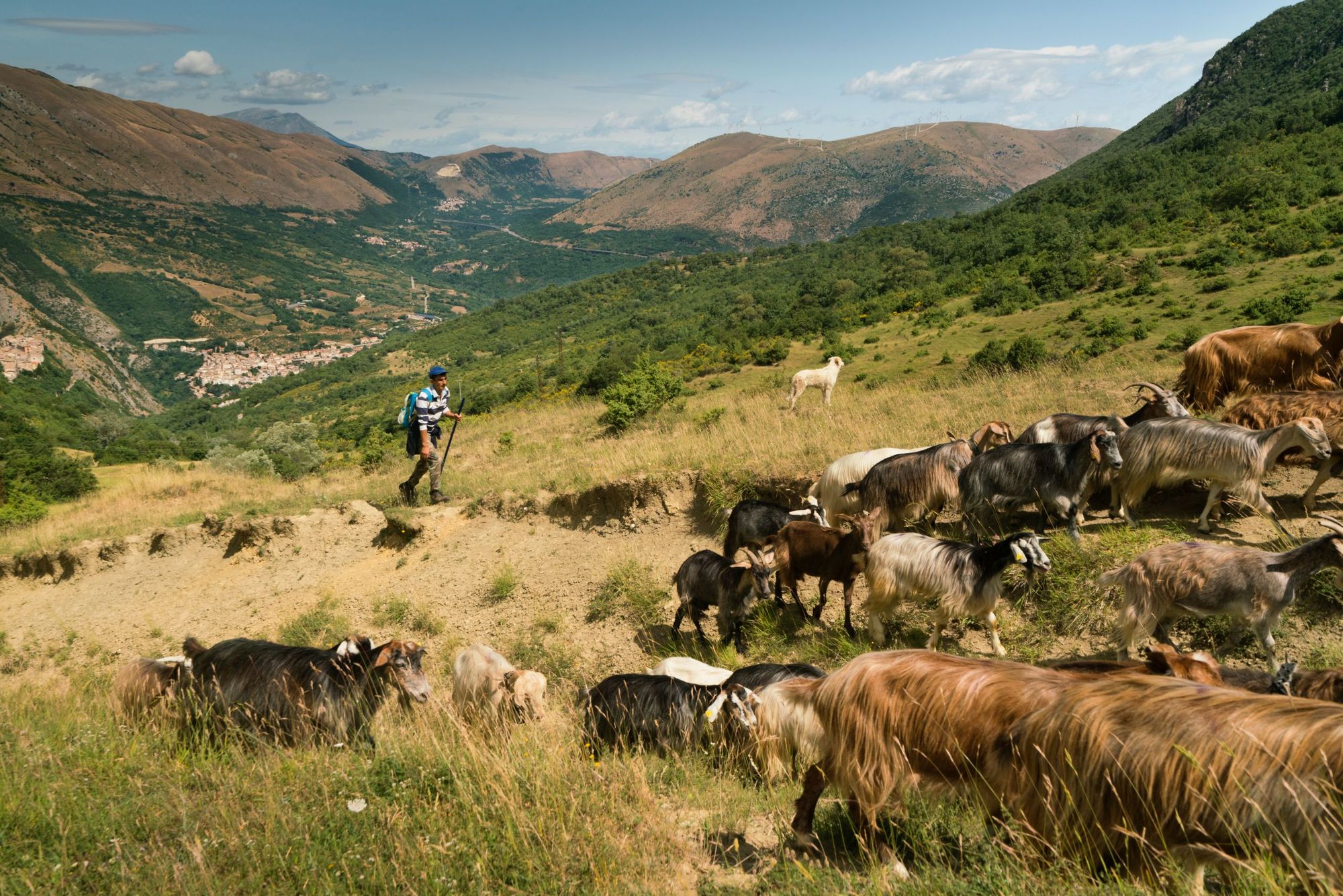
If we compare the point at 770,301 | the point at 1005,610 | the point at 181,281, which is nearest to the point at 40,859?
the point at 1005,610

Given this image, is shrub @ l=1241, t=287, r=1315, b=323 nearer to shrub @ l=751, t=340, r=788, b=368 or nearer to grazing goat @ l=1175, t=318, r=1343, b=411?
grazing goat @ l=1175, t=318, r=1343, b=411

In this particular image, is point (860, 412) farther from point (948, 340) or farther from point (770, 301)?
point (770, 301)

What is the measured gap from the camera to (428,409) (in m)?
11.8

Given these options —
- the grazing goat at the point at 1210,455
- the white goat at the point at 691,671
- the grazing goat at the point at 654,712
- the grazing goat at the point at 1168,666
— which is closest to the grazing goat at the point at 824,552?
the white goat at the point at 691,671

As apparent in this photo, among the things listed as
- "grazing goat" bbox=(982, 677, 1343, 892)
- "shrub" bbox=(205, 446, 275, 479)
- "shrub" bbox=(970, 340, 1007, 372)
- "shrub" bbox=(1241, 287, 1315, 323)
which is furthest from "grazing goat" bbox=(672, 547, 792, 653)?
"shrub" bbox=(205, 446, 275, 479)

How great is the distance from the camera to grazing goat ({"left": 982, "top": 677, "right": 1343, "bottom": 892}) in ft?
7.65

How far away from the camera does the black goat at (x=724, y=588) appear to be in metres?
7.16

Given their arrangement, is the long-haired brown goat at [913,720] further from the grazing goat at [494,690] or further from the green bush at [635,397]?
the green bush at [635,397]

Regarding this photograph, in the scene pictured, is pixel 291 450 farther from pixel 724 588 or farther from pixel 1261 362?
pixel 1261 362

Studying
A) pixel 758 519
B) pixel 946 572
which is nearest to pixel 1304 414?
pixel 946 572

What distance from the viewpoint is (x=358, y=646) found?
6.26m

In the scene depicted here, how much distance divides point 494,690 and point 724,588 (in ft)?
8.21

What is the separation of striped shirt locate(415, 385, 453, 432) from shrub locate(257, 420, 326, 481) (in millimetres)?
9828

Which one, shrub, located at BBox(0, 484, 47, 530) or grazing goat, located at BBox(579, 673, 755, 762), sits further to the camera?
shrub, located at BBox(0, 484, 47, 530)
